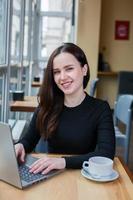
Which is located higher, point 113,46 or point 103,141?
point 113,46

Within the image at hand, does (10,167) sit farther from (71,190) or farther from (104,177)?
(104,177)

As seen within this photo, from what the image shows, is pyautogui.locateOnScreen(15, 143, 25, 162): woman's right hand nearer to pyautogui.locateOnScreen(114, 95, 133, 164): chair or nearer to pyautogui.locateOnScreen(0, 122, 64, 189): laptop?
pyautogui.locateOnScreen(0, 122, 64, 189): laptop

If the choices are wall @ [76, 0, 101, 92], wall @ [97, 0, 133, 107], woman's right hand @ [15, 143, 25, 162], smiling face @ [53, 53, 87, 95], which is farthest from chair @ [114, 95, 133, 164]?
wall @ [97, 0, 133, 107]

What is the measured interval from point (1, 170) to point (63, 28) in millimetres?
7017

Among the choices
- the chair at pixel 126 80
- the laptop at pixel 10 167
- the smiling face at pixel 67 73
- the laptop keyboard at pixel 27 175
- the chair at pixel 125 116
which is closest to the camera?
the laptop at pixel 10 167

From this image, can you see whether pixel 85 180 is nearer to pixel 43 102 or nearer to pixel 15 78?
pixel 43 102

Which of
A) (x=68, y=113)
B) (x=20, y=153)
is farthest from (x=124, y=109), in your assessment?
(x=20, y=153)

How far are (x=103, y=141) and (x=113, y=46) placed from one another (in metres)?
5.60

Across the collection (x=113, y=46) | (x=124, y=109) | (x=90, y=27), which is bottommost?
(x=124, y=109)

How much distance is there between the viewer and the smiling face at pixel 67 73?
1.48 meters

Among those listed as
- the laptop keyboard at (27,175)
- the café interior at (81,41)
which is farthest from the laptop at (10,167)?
the café interior at (81,41)

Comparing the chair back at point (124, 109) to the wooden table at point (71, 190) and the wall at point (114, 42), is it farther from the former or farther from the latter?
the wall at point (114, 42)

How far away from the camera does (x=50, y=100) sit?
5.18 ft

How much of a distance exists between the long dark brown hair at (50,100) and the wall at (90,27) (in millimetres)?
4810
